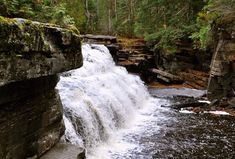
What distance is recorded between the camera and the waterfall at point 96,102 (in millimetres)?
10570

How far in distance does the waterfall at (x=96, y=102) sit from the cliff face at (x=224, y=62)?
4.00 m

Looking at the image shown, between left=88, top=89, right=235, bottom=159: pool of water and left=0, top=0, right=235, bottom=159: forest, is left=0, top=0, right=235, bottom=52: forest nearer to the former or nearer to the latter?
left=0, top=0, right=235, bottom=159: forest

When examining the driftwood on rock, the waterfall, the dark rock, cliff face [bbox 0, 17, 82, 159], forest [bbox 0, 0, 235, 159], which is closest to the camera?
the dark rock

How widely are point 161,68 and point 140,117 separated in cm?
1253

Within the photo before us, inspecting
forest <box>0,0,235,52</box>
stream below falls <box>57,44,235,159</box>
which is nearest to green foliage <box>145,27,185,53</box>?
forest <box>0,0,235,52</box>

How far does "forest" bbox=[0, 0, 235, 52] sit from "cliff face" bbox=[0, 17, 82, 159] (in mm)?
2029

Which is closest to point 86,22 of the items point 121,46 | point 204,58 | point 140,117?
point 121,46

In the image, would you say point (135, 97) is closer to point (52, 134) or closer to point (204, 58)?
point (204, 58)

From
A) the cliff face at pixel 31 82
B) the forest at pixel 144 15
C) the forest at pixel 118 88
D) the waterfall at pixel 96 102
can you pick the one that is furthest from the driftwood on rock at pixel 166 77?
the cliff face at pixel 31 82

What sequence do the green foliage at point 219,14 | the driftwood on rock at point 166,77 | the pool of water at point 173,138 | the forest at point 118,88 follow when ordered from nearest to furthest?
the forest at point 118,88 < the pool of water at point 173,138 < the green foliage at point 219,14 < the driftwood on rock at point 166,77

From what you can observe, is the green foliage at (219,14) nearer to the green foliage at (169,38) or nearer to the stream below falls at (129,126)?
the stream below falls at (129,126)

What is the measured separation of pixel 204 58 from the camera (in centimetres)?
2428

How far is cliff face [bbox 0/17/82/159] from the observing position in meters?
4.82

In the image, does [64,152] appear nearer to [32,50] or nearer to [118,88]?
[32,50]
